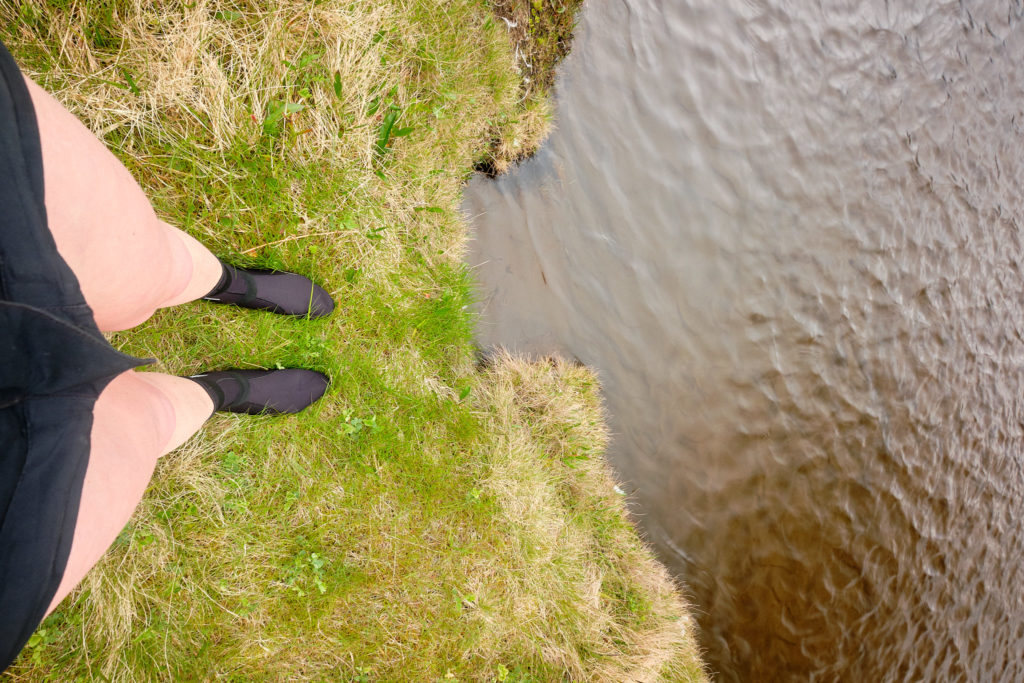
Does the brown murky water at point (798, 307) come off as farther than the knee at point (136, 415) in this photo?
Yes

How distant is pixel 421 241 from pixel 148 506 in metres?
1.99

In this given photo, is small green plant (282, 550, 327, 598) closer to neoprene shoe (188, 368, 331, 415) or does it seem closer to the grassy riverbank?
the grassy riverbank

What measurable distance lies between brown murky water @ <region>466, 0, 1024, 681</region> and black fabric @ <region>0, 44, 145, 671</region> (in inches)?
98.0

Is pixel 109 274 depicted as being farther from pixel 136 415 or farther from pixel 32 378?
pixel 136 415

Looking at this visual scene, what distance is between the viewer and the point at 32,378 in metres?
1.14

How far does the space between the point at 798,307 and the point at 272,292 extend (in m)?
4.24

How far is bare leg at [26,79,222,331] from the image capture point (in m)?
1.20

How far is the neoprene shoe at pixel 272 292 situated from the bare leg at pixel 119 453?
57 cm

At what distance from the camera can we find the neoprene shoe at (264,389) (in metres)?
2.40

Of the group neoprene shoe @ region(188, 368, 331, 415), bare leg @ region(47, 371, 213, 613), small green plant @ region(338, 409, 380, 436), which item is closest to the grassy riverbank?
small green plant @ region(338, 409, 380, 436)

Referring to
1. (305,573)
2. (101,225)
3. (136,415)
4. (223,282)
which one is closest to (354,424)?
(305,573)

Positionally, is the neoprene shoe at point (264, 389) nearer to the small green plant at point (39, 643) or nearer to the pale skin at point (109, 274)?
the pale skin at point (109, 274)

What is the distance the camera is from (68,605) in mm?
2523

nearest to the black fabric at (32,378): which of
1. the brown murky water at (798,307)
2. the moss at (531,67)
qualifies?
the brown murky water at (798,307)
